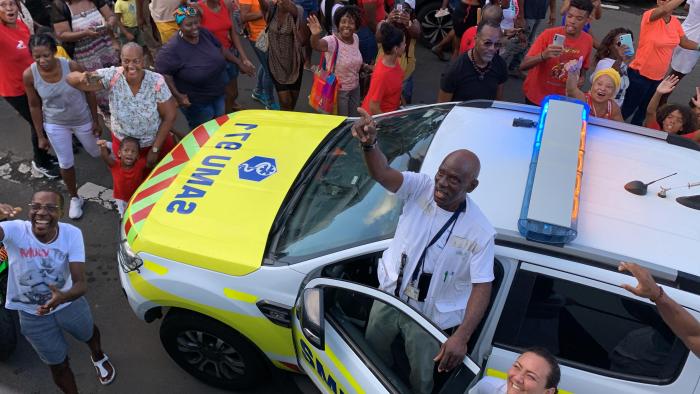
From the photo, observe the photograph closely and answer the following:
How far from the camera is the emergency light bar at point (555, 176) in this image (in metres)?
2.47

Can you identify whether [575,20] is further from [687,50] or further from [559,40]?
[687,50]

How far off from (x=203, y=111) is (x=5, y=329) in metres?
2.40

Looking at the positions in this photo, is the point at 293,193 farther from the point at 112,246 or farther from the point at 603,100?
the point at 603,100

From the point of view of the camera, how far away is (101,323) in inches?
163

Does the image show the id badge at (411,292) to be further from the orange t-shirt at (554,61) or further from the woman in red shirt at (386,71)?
the orange t-shirt at (554,61)

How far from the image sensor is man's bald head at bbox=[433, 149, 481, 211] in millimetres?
2527

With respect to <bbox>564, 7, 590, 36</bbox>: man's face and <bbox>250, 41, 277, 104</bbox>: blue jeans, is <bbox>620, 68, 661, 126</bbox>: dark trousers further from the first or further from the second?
<bbox>250, 41, 277, 104</bbox>: blue jeans

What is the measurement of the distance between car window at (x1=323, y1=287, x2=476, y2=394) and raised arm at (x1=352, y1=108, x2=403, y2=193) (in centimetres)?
55

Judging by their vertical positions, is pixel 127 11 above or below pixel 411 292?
above

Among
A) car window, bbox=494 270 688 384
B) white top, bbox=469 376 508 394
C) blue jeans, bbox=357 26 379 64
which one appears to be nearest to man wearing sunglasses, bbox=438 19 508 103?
blue jeans, bbox=357 26 379 64

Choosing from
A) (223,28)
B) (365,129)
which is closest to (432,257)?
(365,129)

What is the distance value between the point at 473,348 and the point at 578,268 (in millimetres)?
601

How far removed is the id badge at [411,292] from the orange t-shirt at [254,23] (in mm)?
4068

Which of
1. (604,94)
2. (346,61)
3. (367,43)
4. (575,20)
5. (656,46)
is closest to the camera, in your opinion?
(604,94)
